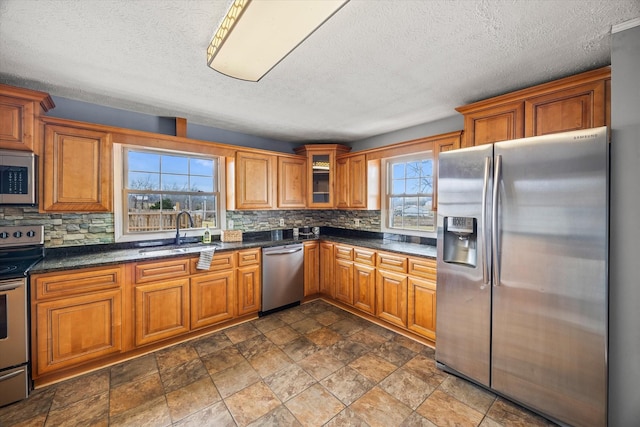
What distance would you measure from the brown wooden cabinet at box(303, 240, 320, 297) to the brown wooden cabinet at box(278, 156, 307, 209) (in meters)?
0.66

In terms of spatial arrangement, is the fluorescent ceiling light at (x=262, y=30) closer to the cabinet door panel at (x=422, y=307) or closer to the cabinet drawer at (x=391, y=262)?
the cabinet drawer at (x=391, y=262)

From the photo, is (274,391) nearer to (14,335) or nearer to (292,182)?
(14,335)

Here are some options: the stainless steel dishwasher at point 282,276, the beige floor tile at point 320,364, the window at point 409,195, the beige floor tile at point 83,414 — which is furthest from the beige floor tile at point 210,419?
the window at point 409,195

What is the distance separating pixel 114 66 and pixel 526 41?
278cm

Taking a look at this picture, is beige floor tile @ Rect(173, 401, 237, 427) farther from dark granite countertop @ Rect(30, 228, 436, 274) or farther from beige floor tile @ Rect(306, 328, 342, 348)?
dark granite countertop @ Rect(30, 228, 436, 274)

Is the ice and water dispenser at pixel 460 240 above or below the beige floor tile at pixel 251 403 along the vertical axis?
above

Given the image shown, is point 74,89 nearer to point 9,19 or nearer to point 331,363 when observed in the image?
point 9,19

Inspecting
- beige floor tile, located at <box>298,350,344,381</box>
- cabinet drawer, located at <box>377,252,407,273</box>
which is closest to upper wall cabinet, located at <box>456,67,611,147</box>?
cabinet drawer, located at <box>377,252,407,273</box>

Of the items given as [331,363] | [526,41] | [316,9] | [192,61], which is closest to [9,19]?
[192,61]

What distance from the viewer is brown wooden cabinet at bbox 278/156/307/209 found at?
151 inches

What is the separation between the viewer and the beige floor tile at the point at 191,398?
5.80ft

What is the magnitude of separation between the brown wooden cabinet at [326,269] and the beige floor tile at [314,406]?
174cm

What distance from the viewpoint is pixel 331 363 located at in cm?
231

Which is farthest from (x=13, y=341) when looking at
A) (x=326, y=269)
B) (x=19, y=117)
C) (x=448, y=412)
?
(x=448, y=412)
